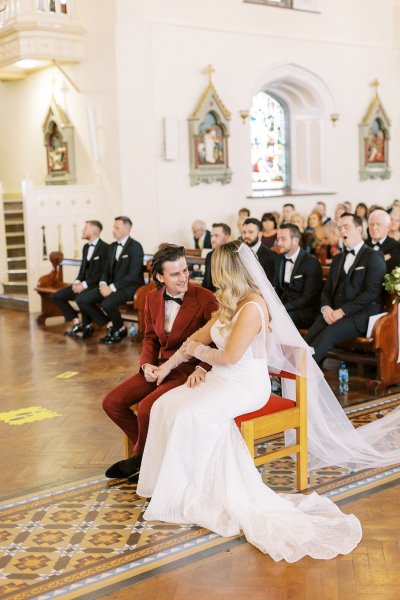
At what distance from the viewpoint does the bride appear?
173 inches

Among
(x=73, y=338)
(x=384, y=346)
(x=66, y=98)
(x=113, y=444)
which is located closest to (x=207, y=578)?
(x=113, y=444)

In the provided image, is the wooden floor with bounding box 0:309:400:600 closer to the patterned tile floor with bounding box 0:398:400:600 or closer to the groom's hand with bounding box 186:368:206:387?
the patterned tile floor with bounding box 0:398:400:600

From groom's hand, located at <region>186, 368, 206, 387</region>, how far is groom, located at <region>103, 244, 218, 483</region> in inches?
2.5

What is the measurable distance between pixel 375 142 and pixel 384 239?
30.8ft

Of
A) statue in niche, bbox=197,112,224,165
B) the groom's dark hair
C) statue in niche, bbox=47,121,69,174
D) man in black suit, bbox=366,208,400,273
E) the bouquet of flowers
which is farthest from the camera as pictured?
statue in niche, bbox=47,121,69,174

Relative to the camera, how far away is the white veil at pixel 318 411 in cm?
502

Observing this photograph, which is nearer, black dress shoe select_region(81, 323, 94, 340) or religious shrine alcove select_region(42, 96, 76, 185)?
black dress shoe select_region(81, 323, 94, 340)

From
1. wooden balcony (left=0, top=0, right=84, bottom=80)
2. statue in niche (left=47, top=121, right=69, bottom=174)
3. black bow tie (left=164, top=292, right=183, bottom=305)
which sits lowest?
black bow tie (left=164, top=292, right=183, bottom=305)

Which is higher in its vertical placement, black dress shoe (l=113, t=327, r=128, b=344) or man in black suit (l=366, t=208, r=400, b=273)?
man in black suit (l=366, t=208, r=400, b=273)

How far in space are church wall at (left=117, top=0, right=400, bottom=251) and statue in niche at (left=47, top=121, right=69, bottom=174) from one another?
1.79 meters

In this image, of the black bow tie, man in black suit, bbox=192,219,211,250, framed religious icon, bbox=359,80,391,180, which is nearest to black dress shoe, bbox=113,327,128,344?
man in black suit, bbox=192,219,211,250

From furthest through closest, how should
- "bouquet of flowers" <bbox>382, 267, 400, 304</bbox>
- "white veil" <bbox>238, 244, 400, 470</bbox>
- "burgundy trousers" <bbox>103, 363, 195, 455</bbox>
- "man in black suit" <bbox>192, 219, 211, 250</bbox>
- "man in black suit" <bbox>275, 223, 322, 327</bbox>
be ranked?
"man in black suit" <bbox>192, 219, 211, 250</bbox>, "man in black suit" <bbox>275, 223, 322, 327</bbox>, "bouquet of flowers" <bbox>382, 267, 400, 304</bbox>, "burgundy trousers" <bbox>103, 363, 195, 455</bbox>, "white veil" <bbox>238, 244, 400, 470</bbox>

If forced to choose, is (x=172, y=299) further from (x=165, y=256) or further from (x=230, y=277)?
(x=230, y=277)

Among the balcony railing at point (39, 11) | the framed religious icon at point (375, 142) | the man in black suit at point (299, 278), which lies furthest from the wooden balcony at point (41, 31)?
the man in black suit at point (299, 278)
